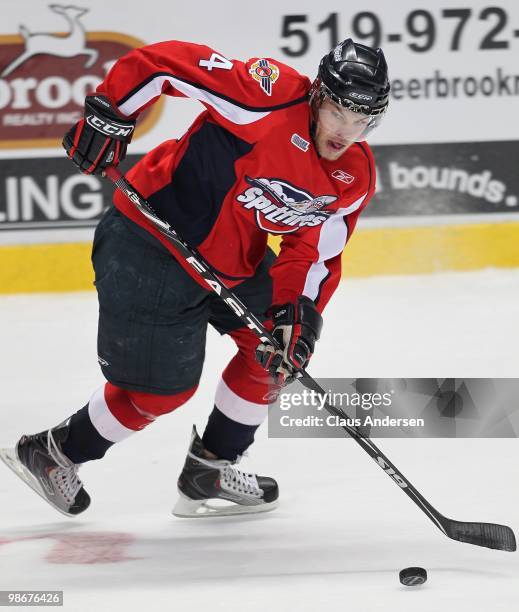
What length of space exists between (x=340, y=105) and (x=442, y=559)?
1.00 metres

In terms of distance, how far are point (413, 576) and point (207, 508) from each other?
79cm

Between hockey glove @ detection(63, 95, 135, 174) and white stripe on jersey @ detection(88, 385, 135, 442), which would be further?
white stripe on jersey @ detection(88, 385, 135, 442)

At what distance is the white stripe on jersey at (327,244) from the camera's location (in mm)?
2545

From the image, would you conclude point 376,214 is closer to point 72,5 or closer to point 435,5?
point 435,5

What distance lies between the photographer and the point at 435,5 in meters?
4.92

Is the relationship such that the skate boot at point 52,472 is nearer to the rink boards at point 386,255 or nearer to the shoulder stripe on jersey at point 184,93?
the shoulder stripe on jersey at point 184,93

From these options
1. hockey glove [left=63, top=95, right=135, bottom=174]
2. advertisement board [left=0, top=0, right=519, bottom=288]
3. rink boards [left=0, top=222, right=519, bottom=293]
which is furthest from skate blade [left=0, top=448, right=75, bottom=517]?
advertisement board [left=0, top=0, right=519, bottom=288]

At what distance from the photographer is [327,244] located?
101 inches

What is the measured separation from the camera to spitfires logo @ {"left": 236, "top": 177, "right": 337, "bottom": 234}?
2.45 metres

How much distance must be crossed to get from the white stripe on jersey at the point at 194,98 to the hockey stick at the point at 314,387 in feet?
0.58

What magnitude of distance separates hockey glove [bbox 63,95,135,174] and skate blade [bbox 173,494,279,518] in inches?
34.0

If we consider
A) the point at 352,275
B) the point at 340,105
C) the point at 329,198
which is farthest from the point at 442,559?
the point at 352,275

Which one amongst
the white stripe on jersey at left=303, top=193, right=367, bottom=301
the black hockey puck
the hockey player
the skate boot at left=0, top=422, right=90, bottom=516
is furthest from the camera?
the skate boot at left=0, top=422, right=90, bottom=516

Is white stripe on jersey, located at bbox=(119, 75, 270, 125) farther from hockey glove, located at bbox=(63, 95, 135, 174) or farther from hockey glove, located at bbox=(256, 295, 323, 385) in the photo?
hockey glove, located at bbox=(256, 295, 323, 385)
